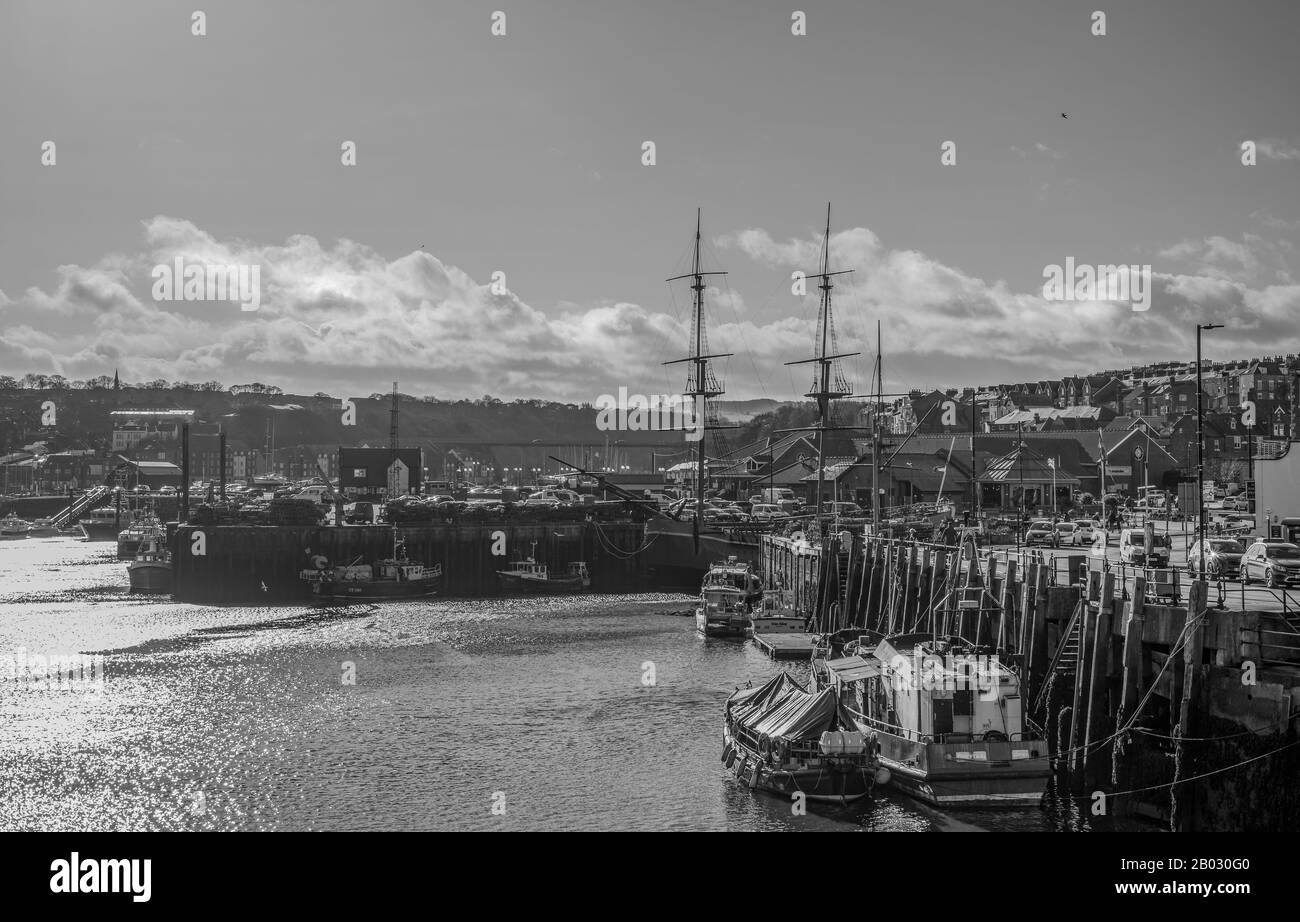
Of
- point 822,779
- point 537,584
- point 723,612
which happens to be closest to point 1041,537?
point 723,612

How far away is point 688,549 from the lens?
299 feet

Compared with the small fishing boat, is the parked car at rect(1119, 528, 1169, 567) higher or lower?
higher

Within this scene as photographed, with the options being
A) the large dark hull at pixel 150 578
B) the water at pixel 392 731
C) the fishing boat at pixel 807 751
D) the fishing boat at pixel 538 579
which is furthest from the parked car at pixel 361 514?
the fishing boat at pixel 807 751

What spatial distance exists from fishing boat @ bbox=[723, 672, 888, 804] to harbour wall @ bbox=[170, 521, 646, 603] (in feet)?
182

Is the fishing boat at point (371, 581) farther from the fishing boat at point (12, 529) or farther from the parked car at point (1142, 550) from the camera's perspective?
the fishing boat at point (12, 529)

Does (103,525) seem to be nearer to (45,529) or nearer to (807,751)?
(45,529)

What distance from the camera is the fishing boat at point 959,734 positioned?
2875 cm

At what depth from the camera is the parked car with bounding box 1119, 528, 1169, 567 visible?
43.6m

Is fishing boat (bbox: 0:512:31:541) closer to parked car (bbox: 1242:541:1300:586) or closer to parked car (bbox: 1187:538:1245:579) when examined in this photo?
parked car (bbox: 1187:538:1245:579)

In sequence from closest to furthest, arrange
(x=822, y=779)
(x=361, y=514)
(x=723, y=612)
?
(x=822, y=779)
(x=723, y=612)
(x=361, y=514)

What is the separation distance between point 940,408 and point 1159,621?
508ft

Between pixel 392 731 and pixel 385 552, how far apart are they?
2036 inches

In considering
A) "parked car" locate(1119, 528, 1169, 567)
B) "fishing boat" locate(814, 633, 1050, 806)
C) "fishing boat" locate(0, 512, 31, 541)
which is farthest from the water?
"fishing boat" locate(0, 512, 31, 541)

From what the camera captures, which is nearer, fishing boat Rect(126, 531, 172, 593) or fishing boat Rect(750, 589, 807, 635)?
fishing boat Rect(750, 589, 807, 635)
